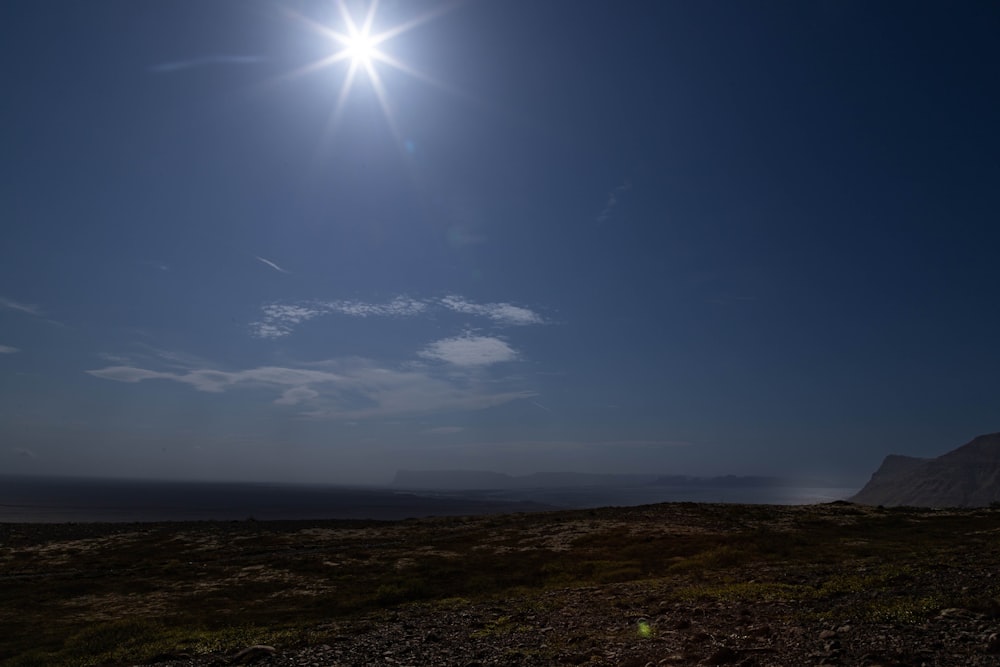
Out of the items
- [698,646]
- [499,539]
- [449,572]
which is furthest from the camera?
[499,539]

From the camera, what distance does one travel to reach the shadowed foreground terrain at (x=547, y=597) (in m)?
17.5

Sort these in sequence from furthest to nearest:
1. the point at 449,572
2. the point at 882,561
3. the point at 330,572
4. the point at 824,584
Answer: the point at 330,572 < the point at 449,572 < the point at 882,561 < the point at 824,584

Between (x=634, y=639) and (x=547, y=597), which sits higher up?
(x=634, y=639)

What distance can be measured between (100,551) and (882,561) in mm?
78964

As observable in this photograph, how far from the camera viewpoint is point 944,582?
72.2ft

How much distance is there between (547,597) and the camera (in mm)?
30094

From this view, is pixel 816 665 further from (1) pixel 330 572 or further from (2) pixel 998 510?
(2) pixel 998 510

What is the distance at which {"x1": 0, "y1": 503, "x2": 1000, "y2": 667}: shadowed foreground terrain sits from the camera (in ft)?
57.5

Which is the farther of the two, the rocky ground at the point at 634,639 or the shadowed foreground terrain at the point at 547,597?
the shadowed foreground terrain at the point at 547,597

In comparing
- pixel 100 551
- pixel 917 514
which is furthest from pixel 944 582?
pixel 100 551

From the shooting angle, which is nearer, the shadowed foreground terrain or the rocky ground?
the rocky ground

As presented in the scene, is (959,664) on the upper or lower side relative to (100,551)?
upper

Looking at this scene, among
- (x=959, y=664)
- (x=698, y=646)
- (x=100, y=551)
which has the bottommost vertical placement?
(x=100, y=551)

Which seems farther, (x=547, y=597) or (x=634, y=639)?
(x=547, y=597)
